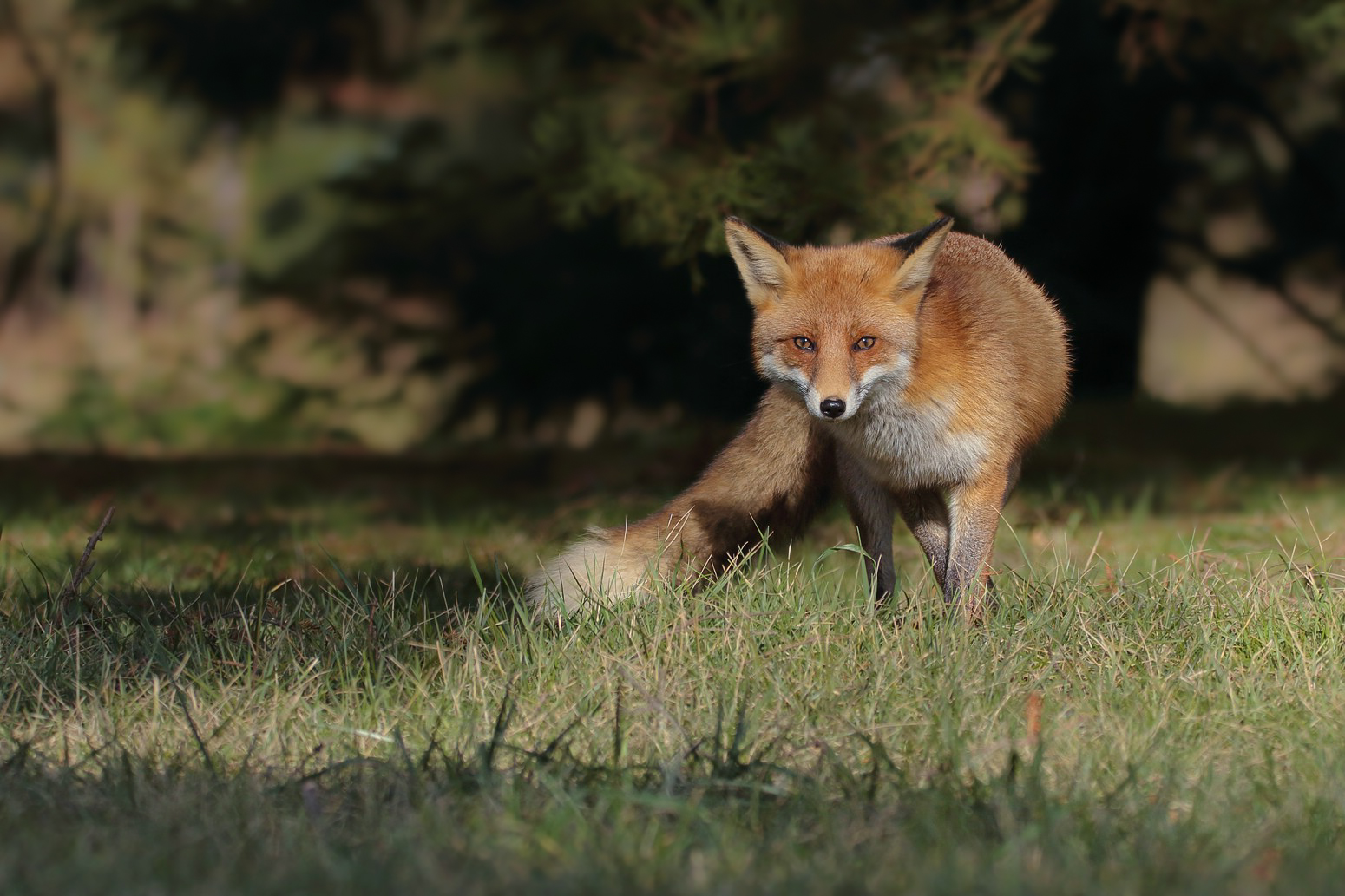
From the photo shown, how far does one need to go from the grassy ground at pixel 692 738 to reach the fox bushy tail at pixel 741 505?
0.19 m

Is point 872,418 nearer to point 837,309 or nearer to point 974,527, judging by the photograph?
point 837,309

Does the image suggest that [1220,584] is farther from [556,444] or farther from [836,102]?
[556,444]

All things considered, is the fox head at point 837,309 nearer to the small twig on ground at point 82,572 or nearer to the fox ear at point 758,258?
the fox ear at point 758,258

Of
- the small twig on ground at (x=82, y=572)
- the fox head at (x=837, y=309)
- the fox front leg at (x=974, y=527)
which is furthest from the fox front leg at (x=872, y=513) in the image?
the small twig on ground at (x=82, y=572)

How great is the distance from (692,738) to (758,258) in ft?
5.94

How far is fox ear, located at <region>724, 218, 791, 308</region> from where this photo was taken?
457cm

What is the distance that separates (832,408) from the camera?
4.24 metres

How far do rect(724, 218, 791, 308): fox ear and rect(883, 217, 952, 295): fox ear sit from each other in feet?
1.15

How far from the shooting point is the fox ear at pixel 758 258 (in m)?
4.57

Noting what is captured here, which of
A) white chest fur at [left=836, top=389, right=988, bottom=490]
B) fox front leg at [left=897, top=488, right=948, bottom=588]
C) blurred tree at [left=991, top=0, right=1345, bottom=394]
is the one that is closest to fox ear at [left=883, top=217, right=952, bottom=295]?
white chest fur at [left=836, top=389, right=988, bottom=490]

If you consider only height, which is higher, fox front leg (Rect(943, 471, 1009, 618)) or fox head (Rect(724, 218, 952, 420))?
fox head (Rect(724, 218, 952, 420))

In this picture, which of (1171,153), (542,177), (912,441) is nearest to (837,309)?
(912,441)

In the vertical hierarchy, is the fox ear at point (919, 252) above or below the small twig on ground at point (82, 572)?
above

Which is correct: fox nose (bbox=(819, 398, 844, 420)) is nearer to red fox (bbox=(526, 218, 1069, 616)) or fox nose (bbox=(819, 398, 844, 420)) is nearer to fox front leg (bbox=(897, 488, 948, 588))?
red fox (bbox=(526, 218, 1069, 616))
